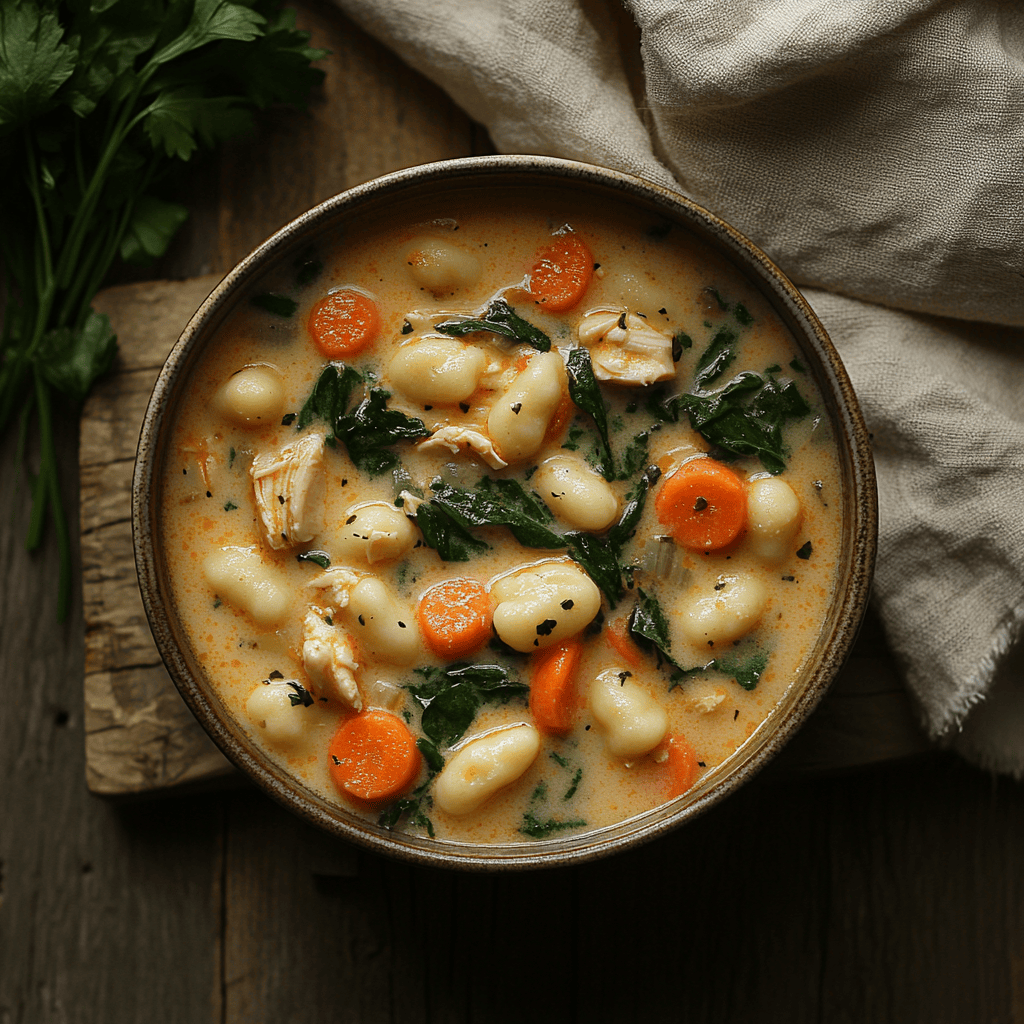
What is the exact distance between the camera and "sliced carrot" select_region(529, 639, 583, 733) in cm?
165

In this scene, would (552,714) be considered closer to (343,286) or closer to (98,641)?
(343,286)

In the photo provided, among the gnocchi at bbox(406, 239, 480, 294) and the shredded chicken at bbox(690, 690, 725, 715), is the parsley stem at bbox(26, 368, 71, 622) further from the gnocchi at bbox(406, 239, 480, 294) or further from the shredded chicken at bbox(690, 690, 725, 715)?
the shredded chicken at bbox(690, 690, 725, 715)

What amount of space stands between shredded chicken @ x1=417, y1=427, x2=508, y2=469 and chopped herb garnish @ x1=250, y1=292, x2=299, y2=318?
37 centimetres

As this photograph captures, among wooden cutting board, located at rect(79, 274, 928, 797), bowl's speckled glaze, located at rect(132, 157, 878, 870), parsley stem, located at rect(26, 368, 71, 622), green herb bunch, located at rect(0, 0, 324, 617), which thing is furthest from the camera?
parsley stem, located at rect(26, 368, 71, 622)

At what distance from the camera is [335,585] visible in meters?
1.65

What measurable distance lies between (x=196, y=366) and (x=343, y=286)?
314 millimetres

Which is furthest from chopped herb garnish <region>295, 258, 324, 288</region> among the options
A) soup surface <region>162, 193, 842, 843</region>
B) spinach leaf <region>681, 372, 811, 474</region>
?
spinach leaf <region>681, 372, 811, 474</region>

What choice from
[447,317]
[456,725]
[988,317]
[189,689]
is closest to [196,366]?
[447,317]

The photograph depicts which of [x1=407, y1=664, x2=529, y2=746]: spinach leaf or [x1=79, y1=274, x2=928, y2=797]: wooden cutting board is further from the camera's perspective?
[x1=79, y1=274, x2=928, y2=797]: wooden cutting board

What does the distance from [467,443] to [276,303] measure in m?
0.46

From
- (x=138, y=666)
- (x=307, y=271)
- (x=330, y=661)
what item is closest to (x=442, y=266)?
(x=307, y=271)

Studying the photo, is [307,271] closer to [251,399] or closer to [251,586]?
[251,399]

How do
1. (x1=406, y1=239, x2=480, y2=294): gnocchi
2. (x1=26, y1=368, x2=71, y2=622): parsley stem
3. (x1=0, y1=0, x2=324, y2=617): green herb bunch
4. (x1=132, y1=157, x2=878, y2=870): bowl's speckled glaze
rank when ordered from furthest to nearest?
1. (x1=26, y1=368, x2=71, y2=622): parsley stem
2. (x1=0, y1=0, x2=324, y2=617): green herb bunch
3. (x1=406, y1=239, x2=480, y2=294): gnocchi
4. (x1=132, y1=157, x2=878, y2=870): bowl's speckled glaze

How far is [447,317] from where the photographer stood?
1.72 m
